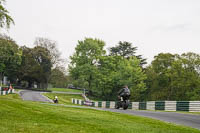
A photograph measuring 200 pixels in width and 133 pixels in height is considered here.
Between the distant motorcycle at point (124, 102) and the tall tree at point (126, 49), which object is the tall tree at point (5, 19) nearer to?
the distant motorcycle at point (124, 102)

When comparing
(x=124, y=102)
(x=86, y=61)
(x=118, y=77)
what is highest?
(x=86, y=61)

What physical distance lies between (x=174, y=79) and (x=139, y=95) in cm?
1006

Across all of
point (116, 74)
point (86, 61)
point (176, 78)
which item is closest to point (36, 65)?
A: point (86, 61)

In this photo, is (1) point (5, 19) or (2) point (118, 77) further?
(2) point (118, 77)

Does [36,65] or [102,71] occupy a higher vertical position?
[36,65]

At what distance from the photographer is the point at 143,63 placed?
74.3m

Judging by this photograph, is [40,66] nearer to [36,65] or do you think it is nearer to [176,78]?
[36,65]


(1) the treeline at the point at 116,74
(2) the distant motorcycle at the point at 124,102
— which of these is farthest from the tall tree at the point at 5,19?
(1) the treeline at the point at 116,74

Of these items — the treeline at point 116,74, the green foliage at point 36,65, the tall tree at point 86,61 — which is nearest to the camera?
the treeline at point 116,74

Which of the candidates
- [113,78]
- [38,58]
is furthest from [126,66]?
[38,58]

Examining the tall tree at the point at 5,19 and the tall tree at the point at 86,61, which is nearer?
the tall tree at the point at 5,19

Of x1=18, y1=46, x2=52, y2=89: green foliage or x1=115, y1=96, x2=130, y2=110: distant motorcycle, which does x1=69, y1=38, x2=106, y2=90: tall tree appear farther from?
x1=115, y1=96, x2=130, y2=110: distant motorcycle

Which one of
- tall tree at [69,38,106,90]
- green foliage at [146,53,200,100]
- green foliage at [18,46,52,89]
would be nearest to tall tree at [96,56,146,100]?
tall tree at [69,38,106,90]

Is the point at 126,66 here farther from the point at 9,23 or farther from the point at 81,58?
the point at 9,23
